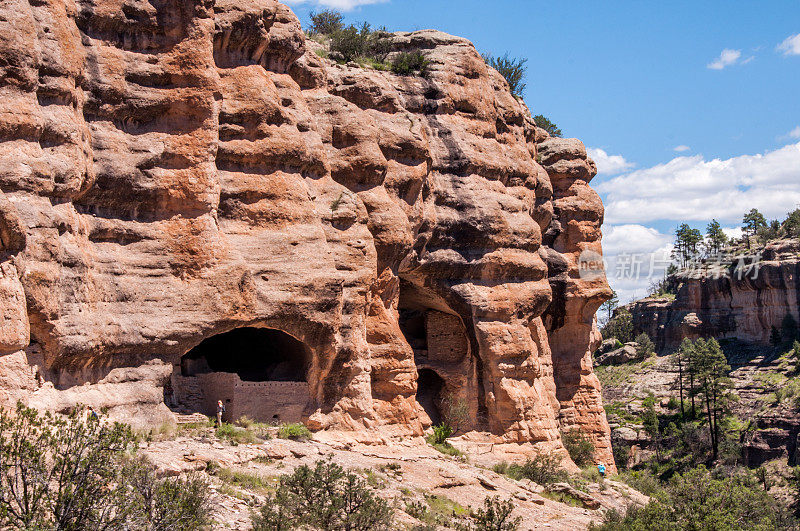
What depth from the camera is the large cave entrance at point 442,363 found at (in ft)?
107

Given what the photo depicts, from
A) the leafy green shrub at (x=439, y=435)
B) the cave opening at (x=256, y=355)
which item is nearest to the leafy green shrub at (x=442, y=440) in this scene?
the leafy green shrub at (x=439, y=435)

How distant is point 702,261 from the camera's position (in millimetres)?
88000

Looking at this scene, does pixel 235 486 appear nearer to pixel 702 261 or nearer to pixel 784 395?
pixel 784 395

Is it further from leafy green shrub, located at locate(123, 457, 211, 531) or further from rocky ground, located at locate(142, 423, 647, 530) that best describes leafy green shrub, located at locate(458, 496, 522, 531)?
leafy green shrub, located at locate(123, 457, 211, 531)

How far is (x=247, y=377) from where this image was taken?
90.0 feet

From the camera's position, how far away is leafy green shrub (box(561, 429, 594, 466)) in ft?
123

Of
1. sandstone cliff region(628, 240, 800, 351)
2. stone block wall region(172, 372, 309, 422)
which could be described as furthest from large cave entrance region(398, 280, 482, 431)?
sandstone cliff region(628, 240, 800, 351)

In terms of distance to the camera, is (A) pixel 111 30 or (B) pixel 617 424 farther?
(B) pixel 617 424

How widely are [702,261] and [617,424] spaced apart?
32.4m

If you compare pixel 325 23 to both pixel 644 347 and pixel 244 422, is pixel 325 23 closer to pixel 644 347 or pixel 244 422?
pixel 244 422

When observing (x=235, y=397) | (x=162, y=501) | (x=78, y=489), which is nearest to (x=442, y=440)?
(x=235, y=397)

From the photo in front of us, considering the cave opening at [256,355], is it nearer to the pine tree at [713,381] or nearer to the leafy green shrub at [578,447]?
the leafy green shrub at [578,447]

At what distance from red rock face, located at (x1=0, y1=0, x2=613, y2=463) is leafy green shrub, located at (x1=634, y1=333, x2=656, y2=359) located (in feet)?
137

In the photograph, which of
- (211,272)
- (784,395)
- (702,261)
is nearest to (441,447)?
(211,272)
